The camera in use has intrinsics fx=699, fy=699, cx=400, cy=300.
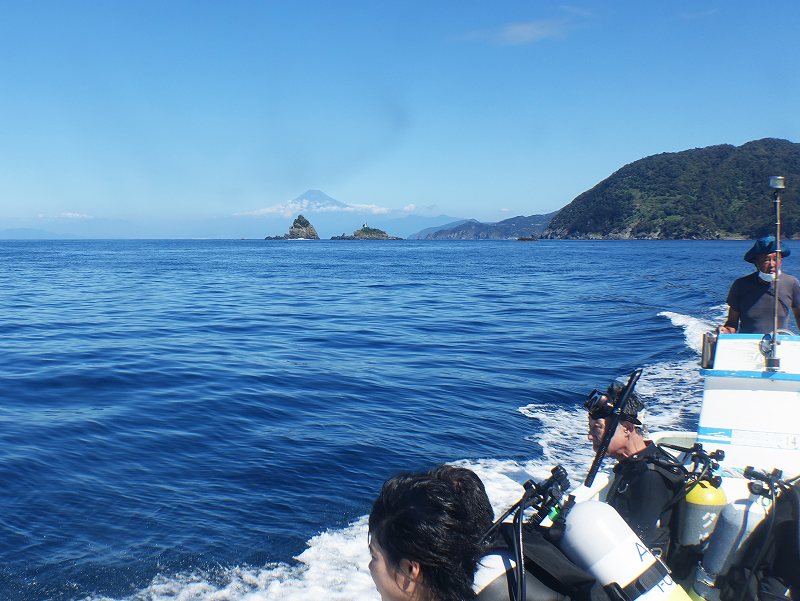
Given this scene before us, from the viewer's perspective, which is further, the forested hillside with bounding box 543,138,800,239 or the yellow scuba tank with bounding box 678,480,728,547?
the forested hillside with bounding box 543,138,800,239

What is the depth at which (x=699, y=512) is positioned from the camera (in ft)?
14.4

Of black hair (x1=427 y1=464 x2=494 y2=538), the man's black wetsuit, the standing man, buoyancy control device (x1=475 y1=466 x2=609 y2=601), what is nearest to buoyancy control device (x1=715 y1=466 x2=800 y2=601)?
the man's black wetsuit

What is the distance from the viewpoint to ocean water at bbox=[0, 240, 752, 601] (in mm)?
6781

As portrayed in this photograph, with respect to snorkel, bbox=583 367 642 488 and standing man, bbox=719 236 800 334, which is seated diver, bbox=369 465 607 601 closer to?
snorkel, bbox=583 367 642 488

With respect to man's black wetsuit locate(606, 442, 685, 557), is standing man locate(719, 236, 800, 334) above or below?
above

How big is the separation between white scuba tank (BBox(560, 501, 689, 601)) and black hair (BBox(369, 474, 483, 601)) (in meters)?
0.88

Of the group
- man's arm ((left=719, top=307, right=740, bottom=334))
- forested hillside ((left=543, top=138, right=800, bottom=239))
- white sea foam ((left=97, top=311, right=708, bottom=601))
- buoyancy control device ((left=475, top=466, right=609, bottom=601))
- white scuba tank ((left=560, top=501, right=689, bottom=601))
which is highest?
forested hillside ((left=543, top=138, right=800, bottom=239))

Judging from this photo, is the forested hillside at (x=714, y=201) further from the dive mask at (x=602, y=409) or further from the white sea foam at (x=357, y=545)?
the dive mask at (x=602, y=409)

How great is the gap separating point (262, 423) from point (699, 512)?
8.06 m

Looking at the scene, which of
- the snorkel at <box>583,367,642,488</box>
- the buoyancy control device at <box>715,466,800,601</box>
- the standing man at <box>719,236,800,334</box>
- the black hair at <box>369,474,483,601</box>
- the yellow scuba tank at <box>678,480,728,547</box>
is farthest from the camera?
the standing man at <box>719,236,800,334</box>

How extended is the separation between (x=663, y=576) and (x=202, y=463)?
7.73 metres

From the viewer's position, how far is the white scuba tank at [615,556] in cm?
271

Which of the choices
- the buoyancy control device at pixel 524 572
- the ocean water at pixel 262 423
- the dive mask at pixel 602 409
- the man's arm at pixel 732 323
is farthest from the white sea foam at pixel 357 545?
the buoyancy control device at pixel 524 572

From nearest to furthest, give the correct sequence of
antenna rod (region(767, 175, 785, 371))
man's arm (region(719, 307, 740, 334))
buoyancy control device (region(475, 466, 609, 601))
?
buoyancy control device (region(475, 466, 609, 601))
antenna rod (region(767, 175, 785, 371))
man's arm (region(719, 307, 740, 334))
